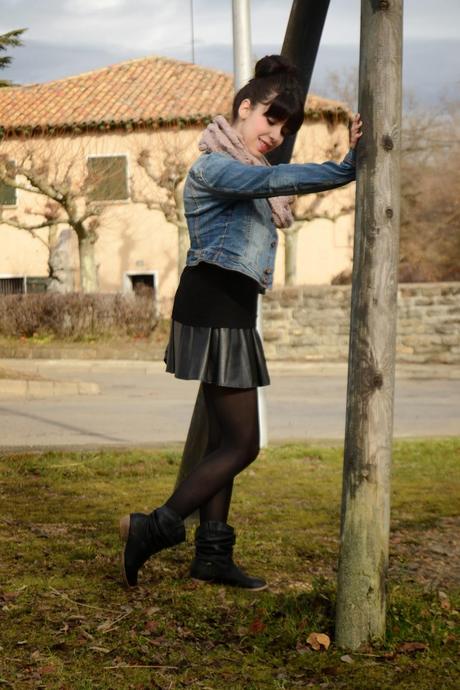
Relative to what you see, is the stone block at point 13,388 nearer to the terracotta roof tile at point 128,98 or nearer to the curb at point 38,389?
the curb at point 38,389

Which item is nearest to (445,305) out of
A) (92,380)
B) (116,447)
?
(92,380)

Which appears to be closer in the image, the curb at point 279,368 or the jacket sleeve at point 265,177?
the jacket sleeve at point 265,177

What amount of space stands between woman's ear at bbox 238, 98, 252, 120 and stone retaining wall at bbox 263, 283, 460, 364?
17.2 meters

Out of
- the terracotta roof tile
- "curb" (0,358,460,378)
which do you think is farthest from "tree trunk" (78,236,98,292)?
"curb" (0,358,460,378)

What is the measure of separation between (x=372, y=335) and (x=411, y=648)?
934 mm

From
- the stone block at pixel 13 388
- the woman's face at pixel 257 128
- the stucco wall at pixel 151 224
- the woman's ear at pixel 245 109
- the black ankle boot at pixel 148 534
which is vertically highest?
the stucco wall at pixel 151 224

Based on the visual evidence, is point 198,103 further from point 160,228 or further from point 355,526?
point 355,526

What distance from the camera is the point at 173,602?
3.60m

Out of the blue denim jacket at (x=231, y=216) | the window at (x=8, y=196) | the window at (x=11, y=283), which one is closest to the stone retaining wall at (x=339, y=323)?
the window at (x=11, y=283)

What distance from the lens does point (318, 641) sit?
316 cm

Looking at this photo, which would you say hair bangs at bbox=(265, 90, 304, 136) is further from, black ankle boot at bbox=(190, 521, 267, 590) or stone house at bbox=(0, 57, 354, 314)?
stone house at bbox=(0, 57, 354, 314)

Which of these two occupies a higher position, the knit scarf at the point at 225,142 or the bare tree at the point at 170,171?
the bare tree at the point at 170,171

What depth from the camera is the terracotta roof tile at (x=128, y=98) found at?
3086 centimetres

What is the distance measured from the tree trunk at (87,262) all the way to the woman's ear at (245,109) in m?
22.8
